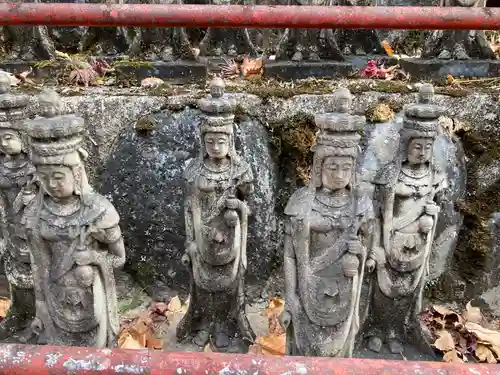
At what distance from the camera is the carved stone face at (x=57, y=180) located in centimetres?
247

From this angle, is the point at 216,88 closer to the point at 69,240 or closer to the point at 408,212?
the point at 69,240

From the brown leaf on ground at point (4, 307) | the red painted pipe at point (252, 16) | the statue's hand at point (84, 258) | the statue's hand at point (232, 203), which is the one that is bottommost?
the brown leaf on ground at point (4, 307)

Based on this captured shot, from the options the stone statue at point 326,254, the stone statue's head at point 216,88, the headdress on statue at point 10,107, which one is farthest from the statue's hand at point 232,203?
the headdress on statue at point 10,107

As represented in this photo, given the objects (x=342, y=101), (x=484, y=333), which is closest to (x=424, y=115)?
(x=342, y=101)

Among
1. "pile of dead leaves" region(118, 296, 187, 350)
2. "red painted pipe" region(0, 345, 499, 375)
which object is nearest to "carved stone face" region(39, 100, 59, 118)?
"red painted pipe" region(0, 345, 499, 375)

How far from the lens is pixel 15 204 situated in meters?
2.95

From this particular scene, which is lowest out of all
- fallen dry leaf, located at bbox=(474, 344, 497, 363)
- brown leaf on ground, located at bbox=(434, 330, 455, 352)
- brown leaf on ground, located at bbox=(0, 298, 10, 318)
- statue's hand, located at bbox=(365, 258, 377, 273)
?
fallen dry leaf, located at bbox=(474, 344, 497, 363)

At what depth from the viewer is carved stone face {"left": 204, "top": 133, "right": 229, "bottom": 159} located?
295 cm

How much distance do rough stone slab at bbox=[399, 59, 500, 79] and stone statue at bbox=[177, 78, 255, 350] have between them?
1.98m

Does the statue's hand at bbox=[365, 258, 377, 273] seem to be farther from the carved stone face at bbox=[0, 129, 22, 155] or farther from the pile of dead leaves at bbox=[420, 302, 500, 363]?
the carved stone face at bbox=[0, 129, 22, 155]

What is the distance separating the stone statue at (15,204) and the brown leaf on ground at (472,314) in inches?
123

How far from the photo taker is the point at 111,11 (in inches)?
94.0

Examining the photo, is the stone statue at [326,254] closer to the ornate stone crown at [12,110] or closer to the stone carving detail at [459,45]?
the ornate stone crown at [12,110]

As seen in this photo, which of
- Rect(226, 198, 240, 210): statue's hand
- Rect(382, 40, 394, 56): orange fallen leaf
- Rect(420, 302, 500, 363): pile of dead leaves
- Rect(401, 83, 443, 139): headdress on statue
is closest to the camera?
Rect(401, 83, 443, 139): headdress on statue
